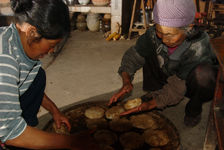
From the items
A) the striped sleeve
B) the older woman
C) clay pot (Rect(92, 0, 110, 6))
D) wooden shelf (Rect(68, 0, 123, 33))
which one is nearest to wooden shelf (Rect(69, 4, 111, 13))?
wooden shelf (Rect(68, 0, 123, 33))

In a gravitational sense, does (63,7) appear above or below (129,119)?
above

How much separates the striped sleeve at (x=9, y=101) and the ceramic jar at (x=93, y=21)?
539 cm

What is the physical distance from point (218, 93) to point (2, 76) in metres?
1.53

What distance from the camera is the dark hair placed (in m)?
1.11

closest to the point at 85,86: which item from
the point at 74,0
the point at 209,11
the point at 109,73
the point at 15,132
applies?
the point at 109,73

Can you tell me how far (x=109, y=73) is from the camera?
3.66 m

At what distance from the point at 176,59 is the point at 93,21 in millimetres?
4652

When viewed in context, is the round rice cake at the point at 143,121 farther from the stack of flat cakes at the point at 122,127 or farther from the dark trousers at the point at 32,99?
the dark trousers at the point at 32,99

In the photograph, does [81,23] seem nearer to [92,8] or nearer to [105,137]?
[92,8]

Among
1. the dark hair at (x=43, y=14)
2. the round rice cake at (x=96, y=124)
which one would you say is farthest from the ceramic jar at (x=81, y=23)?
the dark hair at (x=43, y=14)

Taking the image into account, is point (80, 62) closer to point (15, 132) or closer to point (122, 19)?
point (122, 19)

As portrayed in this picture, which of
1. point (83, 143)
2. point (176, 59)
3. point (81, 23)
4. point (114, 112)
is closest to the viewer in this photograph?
point (83, 143)

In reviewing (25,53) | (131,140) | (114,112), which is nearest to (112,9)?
(114,112)

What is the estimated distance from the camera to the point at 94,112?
6.38 ft
